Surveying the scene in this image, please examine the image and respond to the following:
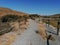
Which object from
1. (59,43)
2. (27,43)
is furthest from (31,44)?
(59,43)

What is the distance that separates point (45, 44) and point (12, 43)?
2046 millimetres

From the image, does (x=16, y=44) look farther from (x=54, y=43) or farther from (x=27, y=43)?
(x=54, y=43)

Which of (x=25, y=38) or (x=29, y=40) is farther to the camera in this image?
(x=25, y=38)

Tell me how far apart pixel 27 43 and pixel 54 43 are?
1.96m

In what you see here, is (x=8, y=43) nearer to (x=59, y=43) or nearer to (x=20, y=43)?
(x=20, y=43)

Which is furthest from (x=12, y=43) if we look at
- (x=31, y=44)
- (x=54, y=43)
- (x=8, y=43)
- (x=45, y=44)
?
(x=54, y=43)

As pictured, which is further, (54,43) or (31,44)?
(54,43)

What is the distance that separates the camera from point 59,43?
1291 cm

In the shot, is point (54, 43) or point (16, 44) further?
point (54, 43)

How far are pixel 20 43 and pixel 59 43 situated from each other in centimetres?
271

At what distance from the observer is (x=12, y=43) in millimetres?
11898

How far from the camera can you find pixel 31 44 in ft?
38.5

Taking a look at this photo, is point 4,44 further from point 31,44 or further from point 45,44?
point 45,44

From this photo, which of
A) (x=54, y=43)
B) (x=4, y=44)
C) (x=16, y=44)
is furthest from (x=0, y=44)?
(x=54, y=43)
